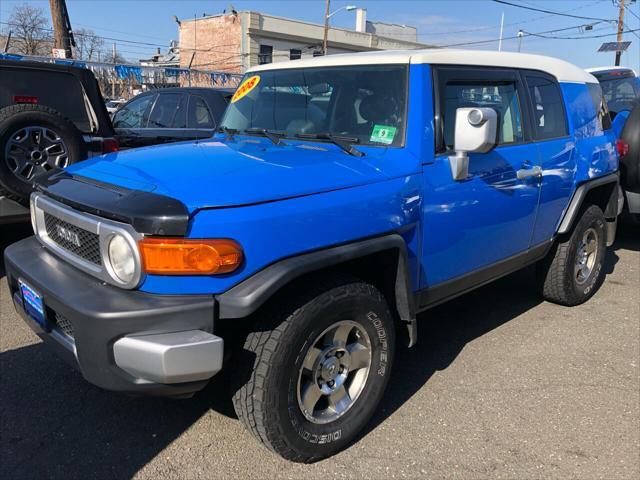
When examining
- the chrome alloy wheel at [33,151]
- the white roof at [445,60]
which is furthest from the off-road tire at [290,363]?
the chrome alloy wheel at [33,151]

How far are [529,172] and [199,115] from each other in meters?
4.62

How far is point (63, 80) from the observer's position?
528 centimetres

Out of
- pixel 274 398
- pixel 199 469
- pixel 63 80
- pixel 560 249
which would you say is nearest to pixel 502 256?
pixel 560 249

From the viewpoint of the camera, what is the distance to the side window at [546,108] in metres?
3.88

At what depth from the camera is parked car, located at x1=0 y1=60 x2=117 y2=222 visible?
4.47m

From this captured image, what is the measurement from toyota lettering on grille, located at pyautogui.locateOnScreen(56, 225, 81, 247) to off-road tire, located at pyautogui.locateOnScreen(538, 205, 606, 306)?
365 cm

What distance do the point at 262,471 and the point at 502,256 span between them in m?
2.10

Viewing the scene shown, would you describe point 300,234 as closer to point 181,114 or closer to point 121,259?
point 121,259

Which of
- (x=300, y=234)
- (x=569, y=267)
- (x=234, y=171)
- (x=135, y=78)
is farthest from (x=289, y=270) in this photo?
(x=135, y=78)

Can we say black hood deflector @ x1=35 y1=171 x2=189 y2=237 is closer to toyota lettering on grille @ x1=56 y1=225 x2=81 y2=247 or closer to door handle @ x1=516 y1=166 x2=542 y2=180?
toyota lettering on grille @ x1=56 y1=225 x2=81 y2=247

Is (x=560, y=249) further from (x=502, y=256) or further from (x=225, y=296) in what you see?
(x=225, y=296)

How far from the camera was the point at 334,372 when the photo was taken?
2.66m

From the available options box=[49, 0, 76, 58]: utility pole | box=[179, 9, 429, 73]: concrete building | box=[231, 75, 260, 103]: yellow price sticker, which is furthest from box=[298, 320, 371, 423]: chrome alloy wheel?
box=[179, 9, 429, 73]: concrete building

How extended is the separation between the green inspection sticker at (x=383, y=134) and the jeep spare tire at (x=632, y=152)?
13.1 feet
